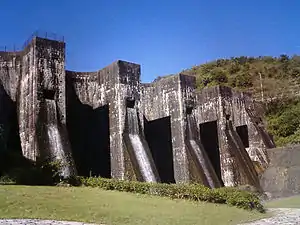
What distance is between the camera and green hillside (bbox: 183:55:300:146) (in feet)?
121

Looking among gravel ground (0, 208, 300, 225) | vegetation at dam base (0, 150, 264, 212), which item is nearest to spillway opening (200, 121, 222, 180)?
vegetation at dam base (0, 150, 264, 212)

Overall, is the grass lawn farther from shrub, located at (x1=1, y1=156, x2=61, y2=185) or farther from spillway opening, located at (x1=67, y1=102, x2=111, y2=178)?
spillway opening, located at (x1=67, y1=102, x2=111, y2=178)

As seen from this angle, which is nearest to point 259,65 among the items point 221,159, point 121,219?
point 221,159

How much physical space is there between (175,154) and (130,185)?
761cm

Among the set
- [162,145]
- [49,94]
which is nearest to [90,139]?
[49,94]

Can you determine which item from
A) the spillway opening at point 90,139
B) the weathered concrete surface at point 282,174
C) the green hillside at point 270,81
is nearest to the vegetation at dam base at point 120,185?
the spillway opening at point 90,139

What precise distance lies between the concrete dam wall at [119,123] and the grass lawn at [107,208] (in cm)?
406

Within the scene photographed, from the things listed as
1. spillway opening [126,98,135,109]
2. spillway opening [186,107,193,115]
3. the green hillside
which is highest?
the green hillside

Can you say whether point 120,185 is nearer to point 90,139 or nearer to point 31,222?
point 90,139

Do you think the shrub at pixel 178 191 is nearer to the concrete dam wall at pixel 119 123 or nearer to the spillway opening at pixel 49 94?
the concrete dam wall at pixel 119 123

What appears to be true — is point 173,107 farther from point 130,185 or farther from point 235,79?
point 235,79

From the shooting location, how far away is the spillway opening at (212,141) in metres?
27.6

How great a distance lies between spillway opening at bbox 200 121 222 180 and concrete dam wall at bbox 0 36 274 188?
0.07 meters

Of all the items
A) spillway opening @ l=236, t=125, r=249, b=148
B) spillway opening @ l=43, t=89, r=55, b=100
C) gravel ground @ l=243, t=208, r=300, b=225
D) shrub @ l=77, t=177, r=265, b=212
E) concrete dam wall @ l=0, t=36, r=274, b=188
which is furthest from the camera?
spillway opening @ l=236, t=125, r=249, b=148
